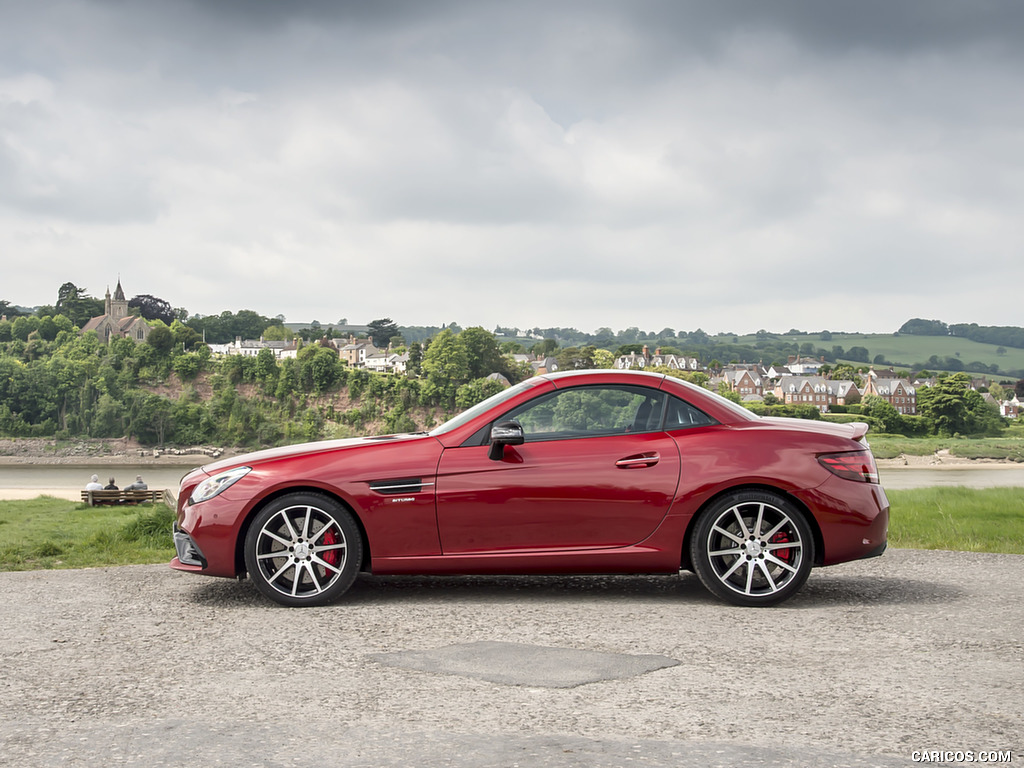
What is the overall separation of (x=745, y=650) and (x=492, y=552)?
1.75 m

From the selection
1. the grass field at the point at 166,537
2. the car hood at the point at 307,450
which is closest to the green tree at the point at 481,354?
the grass field at the point at 166,537

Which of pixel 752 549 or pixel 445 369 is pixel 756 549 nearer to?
pixel 752 549

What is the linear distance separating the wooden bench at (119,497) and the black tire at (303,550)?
2436 cm

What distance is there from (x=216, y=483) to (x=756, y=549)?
344cm

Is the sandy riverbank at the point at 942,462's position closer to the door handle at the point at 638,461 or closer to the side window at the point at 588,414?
the side window at the point at 588,414

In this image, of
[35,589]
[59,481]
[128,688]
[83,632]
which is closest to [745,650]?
[128,688]

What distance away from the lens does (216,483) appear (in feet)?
19.8

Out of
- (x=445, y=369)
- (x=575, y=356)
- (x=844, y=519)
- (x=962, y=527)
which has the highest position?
(x=575, y=356)

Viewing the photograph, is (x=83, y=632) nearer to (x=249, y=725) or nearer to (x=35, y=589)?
(x=35, y=589)

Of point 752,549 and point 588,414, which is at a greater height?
point 588,414

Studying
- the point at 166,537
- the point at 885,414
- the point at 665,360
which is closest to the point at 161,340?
the point at 665,360

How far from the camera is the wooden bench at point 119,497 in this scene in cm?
2912

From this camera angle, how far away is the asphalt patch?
4.22 m

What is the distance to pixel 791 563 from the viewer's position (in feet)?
19.3
